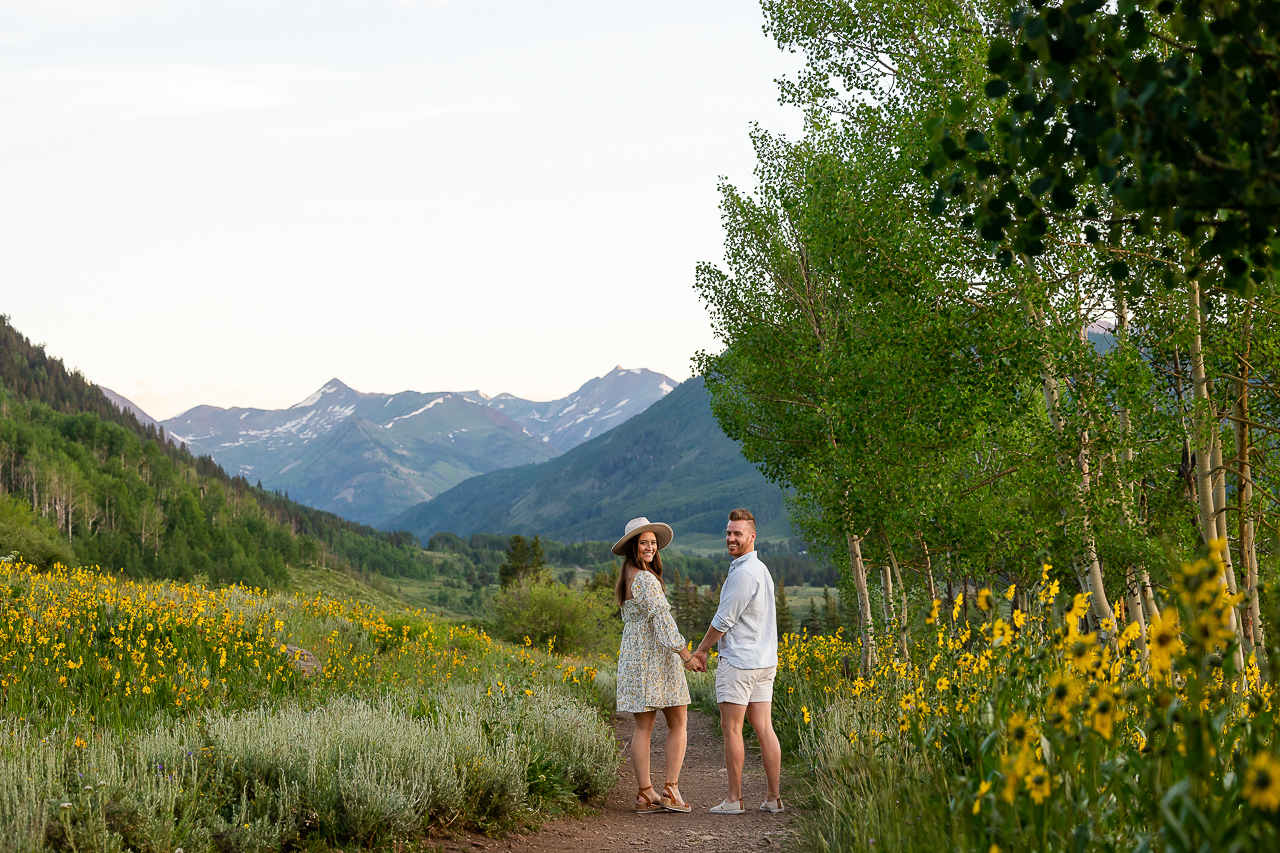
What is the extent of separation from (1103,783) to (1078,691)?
1364 millimetres

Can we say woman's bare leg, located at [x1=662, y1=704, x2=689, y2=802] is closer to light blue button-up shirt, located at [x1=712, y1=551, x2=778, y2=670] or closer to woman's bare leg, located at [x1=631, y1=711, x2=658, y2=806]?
woman's bare leg, located at [x1=631, y1=711, x2=658, y2=806]

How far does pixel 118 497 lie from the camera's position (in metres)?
101

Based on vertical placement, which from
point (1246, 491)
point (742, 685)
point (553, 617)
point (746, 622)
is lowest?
point (553, 617)

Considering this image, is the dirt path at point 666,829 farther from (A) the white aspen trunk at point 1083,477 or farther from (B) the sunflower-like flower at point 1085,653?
(A) the white aspen trunk at point 1083,477

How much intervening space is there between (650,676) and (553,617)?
100.0 feet

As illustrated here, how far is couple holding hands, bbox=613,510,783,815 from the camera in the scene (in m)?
7.03

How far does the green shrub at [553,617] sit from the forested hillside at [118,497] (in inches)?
1551

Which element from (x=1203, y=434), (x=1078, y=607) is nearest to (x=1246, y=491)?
(x=1203, y=434)

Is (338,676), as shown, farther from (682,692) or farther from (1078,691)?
(1078,691)

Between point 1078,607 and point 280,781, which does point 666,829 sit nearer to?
point 280,781

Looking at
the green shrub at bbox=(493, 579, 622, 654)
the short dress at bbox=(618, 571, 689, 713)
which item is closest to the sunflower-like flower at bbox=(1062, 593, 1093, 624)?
the short dress at bbox=(618, 571, 689, 713)

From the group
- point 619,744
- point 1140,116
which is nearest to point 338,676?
point 619,744

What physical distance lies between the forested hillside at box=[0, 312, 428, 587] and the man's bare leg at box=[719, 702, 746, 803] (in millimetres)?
70165

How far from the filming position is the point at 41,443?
335ft
